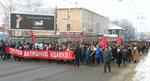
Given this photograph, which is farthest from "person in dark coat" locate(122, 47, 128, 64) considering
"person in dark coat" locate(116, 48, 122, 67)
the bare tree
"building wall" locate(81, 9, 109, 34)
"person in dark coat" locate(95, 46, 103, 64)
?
the bare tree

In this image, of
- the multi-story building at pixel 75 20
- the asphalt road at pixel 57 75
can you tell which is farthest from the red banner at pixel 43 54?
the multi-story building at pixel 75 20

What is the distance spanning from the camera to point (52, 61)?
31.7 m

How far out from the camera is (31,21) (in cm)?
5403

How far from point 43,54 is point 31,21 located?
23065 millimetres

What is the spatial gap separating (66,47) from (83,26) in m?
78.6

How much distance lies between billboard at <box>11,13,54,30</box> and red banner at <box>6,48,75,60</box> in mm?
21087

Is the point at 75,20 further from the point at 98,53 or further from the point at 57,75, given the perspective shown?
the point at 57,75

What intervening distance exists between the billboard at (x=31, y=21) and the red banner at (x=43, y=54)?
830 inches

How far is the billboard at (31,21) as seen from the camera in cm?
5416

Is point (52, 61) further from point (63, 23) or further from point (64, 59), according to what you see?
point (63, 23)

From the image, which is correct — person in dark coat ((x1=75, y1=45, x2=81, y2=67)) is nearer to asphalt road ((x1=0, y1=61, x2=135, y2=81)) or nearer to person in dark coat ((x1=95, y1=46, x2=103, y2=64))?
person in dark coat ((x1=95, y1=46, x2=103, y2=64))

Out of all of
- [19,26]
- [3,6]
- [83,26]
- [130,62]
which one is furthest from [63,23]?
[130,62]

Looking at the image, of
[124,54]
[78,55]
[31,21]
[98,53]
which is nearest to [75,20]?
[31,21]

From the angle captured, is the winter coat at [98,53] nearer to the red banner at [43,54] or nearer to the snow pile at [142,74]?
the red banner at [43,54]
